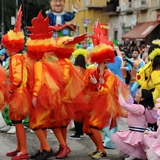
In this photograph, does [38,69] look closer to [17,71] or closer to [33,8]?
[17,71]

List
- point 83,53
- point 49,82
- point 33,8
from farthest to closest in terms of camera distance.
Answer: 1. point 33,8
2. point 83,53
3. point 49,82

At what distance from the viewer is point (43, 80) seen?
21.7 feet

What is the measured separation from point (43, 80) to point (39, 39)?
685mm

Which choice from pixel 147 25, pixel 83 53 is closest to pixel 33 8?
pixel 147 25

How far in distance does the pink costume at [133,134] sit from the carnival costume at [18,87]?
132 cm

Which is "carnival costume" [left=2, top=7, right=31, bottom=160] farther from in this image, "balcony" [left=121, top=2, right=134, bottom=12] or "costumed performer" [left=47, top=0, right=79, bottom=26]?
"balcony" [left=121, top=2, right=134, bottom=12]

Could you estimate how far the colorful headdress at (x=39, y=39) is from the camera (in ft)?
22.5

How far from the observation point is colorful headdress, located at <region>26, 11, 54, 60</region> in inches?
269

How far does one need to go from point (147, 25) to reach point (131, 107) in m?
30.6

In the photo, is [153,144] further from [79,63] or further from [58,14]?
[58,14]

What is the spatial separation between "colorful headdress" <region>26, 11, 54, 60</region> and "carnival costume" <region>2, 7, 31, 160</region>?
0.16m

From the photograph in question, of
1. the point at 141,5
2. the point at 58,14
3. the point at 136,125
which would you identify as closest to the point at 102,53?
the point at 136,125

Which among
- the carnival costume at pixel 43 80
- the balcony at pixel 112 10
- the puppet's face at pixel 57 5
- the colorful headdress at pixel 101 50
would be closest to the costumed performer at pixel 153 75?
the colorful headdress at pixel 101 50

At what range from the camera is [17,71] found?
6652 mm
